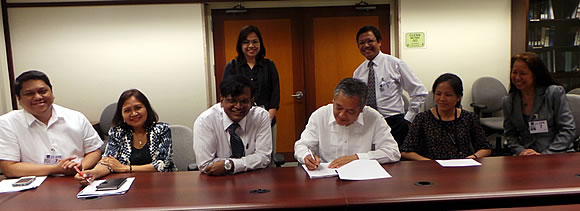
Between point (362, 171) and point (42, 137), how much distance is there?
182 cm

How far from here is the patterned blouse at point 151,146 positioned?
232 cm

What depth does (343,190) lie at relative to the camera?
1622 millimetres

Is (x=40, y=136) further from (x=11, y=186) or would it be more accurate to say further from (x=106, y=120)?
(x=106, y=120)

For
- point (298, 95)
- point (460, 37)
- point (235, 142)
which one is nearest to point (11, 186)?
point (235, 142)

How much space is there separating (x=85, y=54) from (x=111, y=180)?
9.75 feet

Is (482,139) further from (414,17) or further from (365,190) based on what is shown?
(414,17)

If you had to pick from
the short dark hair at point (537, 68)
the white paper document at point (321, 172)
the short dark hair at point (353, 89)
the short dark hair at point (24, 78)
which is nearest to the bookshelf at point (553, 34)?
the short dark hair at point (537, 68)

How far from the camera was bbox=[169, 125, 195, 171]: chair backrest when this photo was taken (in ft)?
8.50

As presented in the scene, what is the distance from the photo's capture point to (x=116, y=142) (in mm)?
2350

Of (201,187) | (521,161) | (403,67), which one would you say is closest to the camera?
(201,187)

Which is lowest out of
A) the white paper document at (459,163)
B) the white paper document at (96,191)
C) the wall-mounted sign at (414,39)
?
the white paper document at (459,163)

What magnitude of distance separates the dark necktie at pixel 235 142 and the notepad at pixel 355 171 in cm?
42

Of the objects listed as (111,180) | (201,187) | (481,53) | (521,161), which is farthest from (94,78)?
(481,53)

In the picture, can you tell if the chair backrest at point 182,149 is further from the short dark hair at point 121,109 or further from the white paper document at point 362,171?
the white paper document at point 362,171
